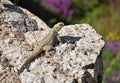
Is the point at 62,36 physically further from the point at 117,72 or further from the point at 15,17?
the point at 117,72

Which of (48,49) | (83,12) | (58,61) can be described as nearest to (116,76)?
(48,49)

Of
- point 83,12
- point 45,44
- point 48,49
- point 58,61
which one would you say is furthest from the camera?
point 83,12

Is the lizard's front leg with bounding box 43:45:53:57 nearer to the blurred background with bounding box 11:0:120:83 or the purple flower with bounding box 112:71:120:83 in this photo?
the purple flower with bounding box 112:71:120:83

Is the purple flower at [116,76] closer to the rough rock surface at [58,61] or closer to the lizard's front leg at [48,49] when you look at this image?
the rough rock surface at [58,61]

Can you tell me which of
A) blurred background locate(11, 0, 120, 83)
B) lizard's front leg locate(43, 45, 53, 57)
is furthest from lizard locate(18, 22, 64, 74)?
blurred background locate(11, 0, 120, 83)

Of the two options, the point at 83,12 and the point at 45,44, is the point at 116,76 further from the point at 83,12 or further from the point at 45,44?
the point at 83,12

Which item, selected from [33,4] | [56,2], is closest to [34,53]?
[56,2]

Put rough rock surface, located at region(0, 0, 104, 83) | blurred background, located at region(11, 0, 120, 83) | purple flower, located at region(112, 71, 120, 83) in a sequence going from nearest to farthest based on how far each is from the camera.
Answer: rough rock surface, located at region(0, 0, 104, 83), purple flower, located at region(112, 71, 120, 83), blurred background, located at region(11, 0, 120, 83)

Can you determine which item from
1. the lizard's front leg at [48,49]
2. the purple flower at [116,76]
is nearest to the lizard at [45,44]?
the lizard's front leg at [48,49]

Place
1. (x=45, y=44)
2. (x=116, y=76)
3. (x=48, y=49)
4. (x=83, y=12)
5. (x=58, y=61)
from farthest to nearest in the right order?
(x=83, y=12)
(x=116, y=76)
(x=45, y=44)
(x=48, y=49)
(x=58, y=61)
